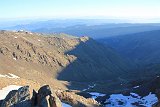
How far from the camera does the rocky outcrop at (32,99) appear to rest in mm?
37375

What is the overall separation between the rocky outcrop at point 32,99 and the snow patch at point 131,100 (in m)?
53.6

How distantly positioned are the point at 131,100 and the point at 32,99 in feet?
214

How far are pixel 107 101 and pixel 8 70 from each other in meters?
76.9

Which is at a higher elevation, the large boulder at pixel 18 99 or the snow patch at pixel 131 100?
the large boulder at pixel 18 99

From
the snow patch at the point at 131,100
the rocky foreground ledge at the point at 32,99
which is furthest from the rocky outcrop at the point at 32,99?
the snow patch at the point at 131,100

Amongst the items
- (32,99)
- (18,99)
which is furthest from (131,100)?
(18,99)

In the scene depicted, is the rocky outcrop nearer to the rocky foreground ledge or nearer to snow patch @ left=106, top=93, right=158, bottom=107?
Result: the rocky foreground ledge

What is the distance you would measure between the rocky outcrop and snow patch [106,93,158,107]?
176 ft

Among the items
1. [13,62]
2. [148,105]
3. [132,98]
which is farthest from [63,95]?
[13,62]

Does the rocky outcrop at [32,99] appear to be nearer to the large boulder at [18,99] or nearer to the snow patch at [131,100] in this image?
the large boulder at [18,99]

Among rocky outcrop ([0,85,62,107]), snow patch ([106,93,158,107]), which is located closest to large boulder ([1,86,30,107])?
rocky outcrop ([0,85,62,107])

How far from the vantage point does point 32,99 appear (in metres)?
39.0

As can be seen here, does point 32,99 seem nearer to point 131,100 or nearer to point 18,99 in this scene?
point 18,99

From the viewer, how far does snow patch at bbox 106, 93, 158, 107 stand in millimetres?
92625
